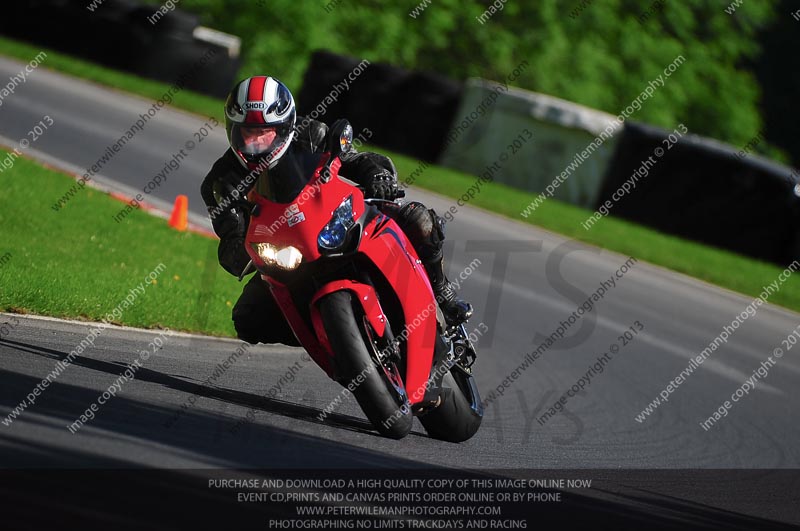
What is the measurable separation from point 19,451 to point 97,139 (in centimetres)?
1254

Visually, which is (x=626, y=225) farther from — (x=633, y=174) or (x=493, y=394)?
(x=493, y=394)

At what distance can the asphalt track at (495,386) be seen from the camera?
5617 millimetres

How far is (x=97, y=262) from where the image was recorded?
9945 mm

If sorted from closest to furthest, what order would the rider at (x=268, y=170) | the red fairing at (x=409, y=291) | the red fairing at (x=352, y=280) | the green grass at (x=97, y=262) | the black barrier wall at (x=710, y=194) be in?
the red fairing at (x=352, y=280) → the rider at (x=268, y=170) → the red fairing at (x=409, y=291) → the green grass at (x=97, y=262) → the black barrier wall at (x=710, y=194)

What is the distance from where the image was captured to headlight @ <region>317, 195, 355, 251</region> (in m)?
5.96

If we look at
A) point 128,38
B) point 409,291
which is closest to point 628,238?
point 128,38

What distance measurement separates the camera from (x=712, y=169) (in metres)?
18.7

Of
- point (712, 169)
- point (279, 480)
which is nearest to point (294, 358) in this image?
point (279, 480)

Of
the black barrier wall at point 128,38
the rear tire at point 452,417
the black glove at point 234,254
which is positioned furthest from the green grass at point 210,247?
the rear tire at point 452,417

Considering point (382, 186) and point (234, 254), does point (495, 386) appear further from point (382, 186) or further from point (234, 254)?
point (234, 254)

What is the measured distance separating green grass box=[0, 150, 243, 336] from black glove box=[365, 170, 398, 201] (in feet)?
8.81

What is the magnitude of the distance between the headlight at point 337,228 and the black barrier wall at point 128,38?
1894cm

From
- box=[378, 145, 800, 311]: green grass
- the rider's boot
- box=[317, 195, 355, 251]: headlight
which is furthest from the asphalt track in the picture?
box=[378, 145, 800, 311]: green grass

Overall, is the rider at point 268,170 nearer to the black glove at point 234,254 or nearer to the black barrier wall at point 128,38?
the black glove at point 234,254
